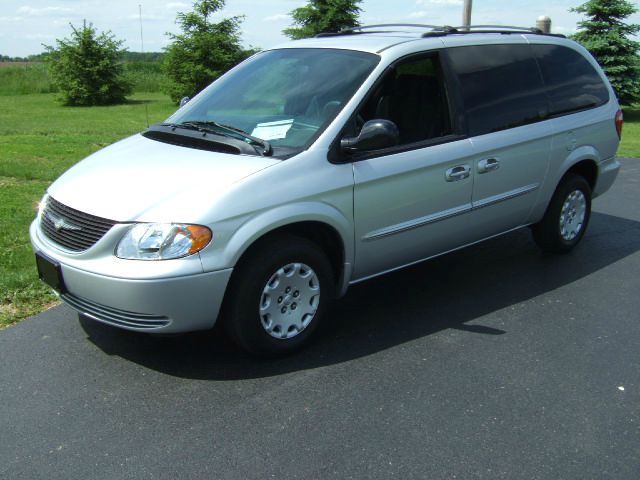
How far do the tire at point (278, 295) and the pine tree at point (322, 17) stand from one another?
23728mm

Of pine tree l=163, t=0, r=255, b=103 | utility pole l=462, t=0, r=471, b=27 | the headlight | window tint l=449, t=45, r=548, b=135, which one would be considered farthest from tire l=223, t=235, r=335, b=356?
pine tree l=163, t=0, r=255, b=103

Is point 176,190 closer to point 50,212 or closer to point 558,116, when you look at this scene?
point 50,212

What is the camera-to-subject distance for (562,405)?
3580 mm

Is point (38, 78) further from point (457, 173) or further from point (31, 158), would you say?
point (457, 173)

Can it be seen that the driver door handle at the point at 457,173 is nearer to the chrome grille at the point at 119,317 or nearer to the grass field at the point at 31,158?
the chrome grille at the point at 119,317

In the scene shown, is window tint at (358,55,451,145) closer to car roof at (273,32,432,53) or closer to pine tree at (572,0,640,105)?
car roof at (273,32,432,53)

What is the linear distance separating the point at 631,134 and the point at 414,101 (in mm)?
13834

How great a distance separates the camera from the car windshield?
4.23 metres

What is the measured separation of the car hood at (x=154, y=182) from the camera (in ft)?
11.8

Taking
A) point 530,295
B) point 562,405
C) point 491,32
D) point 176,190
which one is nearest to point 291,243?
point 176,190

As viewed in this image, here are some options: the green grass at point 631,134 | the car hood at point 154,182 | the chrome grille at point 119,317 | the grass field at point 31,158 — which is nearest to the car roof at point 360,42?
the car hood at point 154,182

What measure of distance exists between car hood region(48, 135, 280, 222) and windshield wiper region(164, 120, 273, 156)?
0.11m

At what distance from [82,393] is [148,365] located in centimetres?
43

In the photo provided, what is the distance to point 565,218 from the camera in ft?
19.7
